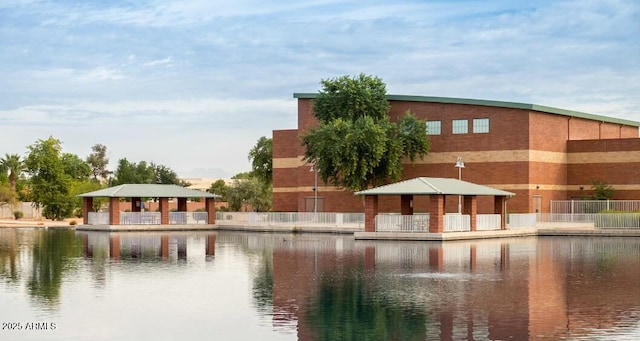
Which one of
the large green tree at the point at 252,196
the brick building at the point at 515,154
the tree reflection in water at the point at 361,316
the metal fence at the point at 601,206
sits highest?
the brick building at the point at 515,154

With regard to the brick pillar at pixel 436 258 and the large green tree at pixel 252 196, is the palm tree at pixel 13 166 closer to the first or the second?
the large green tree at pixel 252 196

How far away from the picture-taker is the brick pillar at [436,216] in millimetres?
51625

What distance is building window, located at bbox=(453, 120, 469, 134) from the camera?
68312 mm

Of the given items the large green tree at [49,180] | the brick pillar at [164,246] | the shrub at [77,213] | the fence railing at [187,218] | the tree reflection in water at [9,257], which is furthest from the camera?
the shrub at [77,213]

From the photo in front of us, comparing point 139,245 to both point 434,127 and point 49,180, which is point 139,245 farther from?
point 49,180

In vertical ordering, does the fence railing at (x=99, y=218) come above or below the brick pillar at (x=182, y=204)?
below

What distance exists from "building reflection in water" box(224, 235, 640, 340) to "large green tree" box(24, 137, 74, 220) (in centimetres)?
4536

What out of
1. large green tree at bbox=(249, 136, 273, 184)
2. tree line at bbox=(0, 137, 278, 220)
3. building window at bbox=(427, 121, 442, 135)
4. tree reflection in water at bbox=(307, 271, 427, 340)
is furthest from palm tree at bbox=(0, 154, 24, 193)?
tree reflection in water at bbox=(307, 271, 427, 340)

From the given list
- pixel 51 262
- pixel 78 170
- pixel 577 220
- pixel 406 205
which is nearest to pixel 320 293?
pixel 51 262

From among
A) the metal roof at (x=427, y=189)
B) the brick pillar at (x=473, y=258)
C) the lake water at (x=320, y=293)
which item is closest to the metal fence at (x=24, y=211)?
the metal roof at (x=427, y=189)

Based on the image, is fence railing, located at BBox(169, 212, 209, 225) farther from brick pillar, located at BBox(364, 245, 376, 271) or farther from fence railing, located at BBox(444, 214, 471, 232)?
brick pillar, located at BBox(364, 245, 376, 271)

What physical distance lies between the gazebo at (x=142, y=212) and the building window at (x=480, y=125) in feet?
60.1

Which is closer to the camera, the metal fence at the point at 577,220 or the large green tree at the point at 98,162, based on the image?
the metal fence at the point at 577,220

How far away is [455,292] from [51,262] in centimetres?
1697
